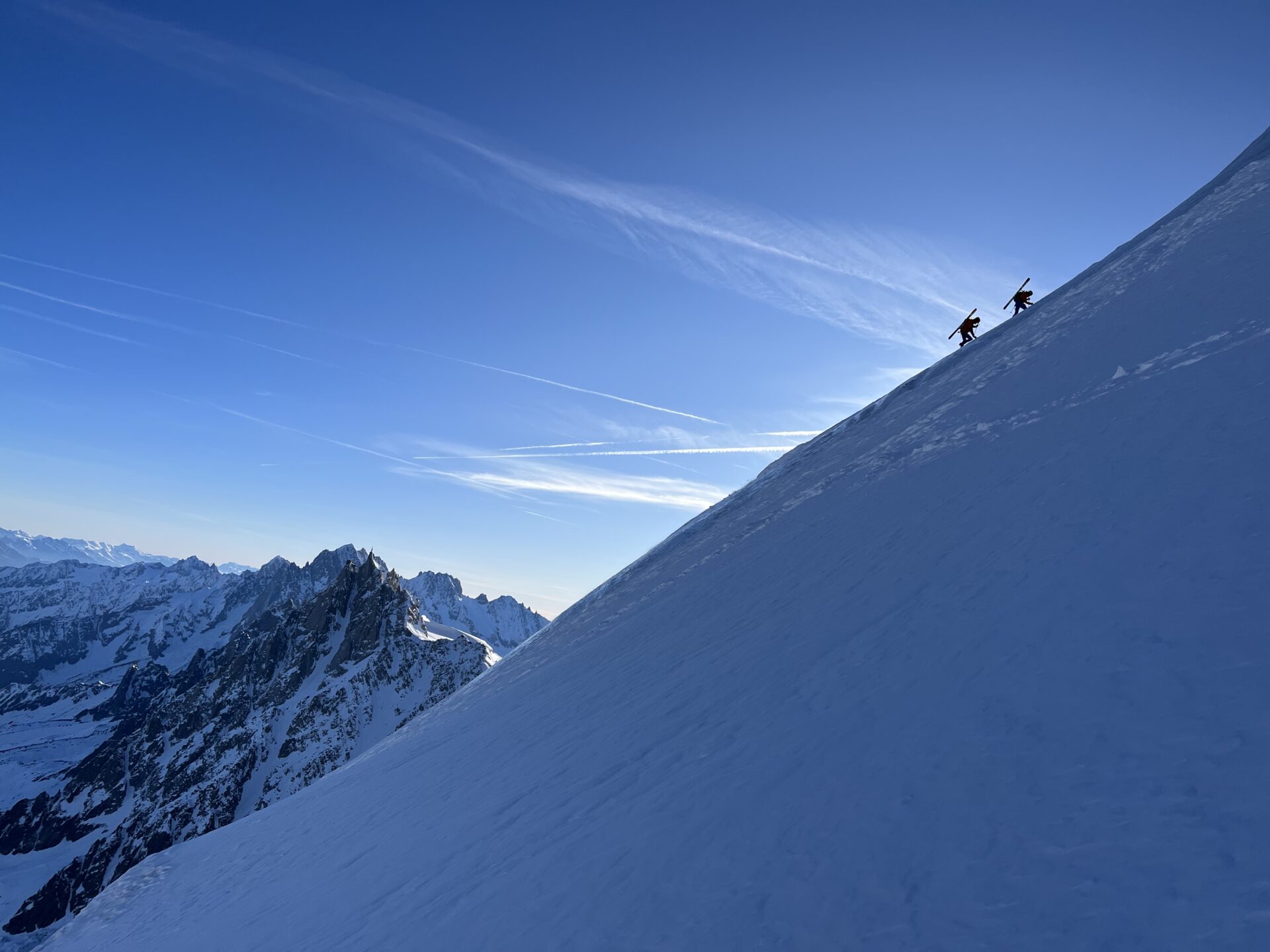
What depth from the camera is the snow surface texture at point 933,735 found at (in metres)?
4.97

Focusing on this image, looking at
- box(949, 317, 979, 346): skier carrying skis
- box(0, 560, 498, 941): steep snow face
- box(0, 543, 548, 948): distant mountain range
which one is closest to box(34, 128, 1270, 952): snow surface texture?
box(949, 317, 979, 346): skier carrying skis

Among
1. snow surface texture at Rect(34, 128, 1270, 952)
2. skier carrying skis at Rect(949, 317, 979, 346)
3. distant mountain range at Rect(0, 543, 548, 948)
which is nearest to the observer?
snow surface texture at Rect(34, 128, 1270, 952)

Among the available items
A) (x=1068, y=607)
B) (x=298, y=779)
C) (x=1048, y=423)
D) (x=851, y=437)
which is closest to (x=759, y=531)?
(x=851, y=437)

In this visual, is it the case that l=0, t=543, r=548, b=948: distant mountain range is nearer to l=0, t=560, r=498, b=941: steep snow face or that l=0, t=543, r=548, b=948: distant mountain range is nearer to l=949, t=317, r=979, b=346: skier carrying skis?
l=0, t=560, r=498, b=941: steep snow face

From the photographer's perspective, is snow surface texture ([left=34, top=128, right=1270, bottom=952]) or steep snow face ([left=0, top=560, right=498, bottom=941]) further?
steep snow face ([left=0, top=560, right=498, bottom=941])

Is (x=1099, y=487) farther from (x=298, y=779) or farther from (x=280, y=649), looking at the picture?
(x=280, y=649)

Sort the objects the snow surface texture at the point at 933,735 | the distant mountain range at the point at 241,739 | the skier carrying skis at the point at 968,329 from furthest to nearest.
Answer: the distant mountain range at the point at 241,739 < the skier carrying skis at the point at 968,329 < the snow surface texture at the point at 933,735

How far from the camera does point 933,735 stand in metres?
6.78

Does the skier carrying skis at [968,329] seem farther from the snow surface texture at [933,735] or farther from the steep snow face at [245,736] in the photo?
the steep snow face at [245,736]

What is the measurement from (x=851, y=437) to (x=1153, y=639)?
20.5m

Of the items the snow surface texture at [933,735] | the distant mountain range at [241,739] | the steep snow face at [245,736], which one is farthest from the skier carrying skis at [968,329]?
the steep snow face at [245,736]

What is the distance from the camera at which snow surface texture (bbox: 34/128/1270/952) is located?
4.97 meters

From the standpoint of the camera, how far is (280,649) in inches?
5837

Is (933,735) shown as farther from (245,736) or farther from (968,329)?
(245,736)
